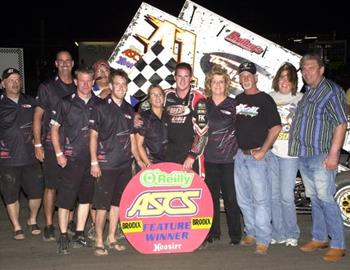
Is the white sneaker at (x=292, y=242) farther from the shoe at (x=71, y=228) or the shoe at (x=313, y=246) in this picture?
the shoe at (x=71, y=228)

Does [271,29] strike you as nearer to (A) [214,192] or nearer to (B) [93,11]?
(B) [93,11]

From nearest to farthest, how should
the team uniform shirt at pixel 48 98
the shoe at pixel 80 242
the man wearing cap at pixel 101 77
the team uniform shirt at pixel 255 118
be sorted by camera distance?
the team uniform shirt at pixel 255 118
the shoe at pixel 80 242
the team uniform shirt at pixel 48 98
the man wearing cap at pixel 101 77

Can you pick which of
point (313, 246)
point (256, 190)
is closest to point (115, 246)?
point (256, 190)

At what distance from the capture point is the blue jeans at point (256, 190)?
5.60 metres

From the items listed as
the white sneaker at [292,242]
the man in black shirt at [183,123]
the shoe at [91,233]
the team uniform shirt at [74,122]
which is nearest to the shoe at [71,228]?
the shoe at [91,233]

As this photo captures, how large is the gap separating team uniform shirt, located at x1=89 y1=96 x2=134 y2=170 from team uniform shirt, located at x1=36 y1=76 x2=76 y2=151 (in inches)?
31.5

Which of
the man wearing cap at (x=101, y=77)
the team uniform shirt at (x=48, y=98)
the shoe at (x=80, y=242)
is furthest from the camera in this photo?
the man wearing cap at (x=101, y=77)

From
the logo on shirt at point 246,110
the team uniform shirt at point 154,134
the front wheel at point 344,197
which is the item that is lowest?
the front wheel at point 344,197

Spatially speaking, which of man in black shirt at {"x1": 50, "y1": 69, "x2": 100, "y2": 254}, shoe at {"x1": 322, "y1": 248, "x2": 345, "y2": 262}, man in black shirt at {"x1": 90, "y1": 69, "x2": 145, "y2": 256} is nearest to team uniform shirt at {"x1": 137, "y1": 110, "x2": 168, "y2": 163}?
man in black shirt at {"x1": 90, "y1": 69, "x2": 145, "y2": 256}

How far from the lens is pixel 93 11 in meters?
44.3

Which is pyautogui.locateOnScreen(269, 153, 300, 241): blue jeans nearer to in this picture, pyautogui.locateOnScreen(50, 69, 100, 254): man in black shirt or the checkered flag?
the checkered flag

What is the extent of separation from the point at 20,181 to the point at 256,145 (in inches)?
116

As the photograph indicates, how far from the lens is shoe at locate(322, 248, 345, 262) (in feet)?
17.7

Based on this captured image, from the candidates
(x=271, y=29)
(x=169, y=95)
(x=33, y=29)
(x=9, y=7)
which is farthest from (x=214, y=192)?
(x=9, y=7)
